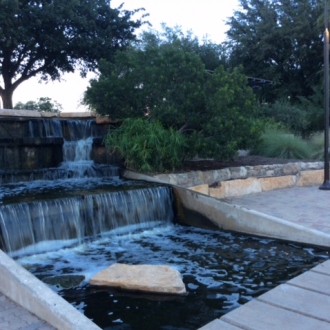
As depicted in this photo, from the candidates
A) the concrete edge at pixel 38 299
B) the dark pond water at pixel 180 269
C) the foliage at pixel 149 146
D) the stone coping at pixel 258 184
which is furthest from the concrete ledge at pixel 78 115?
the concrete edge at pixel 38 299

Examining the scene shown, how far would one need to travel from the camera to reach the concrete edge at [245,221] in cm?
601

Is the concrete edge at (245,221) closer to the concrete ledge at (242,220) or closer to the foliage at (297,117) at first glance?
the concrete ledge at (242,220)

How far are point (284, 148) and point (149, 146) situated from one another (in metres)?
4.87

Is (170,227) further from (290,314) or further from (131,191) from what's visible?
(290,314)

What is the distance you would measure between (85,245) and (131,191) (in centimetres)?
139

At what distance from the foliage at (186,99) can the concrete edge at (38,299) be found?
5.61m

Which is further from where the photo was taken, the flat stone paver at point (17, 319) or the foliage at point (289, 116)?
the foliage at point (289, 116)

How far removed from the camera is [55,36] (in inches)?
730

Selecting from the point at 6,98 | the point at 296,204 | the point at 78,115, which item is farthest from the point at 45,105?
the point at 296,204

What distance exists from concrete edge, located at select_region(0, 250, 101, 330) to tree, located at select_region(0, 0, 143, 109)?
47.7 feet

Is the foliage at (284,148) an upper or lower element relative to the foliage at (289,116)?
lower

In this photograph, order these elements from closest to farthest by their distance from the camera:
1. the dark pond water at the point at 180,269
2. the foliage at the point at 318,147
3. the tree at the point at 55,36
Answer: the dark pond water at the point at 180,269
the foliage at the point at 318,147
the tree at the point at 55,36

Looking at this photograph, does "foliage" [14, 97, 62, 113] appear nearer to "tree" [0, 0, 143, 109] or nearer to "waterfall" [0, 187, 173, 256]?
"tree" [0, 0, 143, 109]

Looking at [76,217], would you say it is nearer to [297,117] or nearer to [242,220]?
[242,220]
